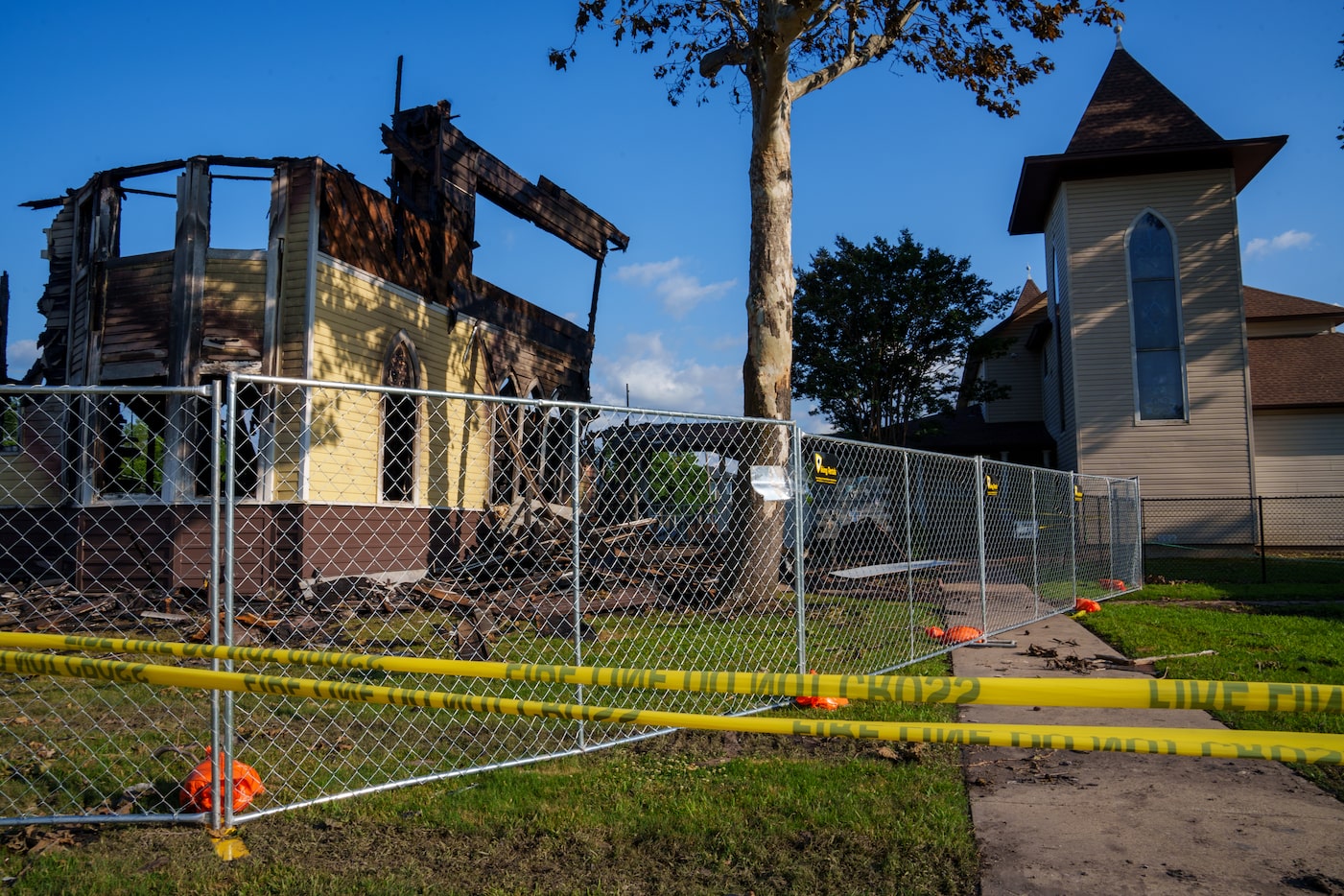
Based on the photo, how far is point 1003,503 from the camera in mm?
9547

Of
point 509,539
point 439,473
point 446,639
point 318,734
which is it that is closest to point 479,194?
point 439,473

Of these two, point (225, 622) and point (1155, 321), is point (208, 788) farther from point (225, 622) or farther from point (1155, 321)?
point (1155, 321)

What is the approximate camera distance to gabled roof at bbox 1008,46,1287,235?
2133 centimetres

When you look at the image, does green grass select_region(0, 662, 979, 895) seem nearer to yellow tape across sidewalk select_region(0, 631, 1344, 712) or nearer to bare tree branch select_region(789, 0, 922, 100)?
A: yellow tape across sidewalk select_region(0, 631, 1344, 712)

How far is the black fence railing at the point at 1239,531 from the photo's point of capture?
20141 millimetres

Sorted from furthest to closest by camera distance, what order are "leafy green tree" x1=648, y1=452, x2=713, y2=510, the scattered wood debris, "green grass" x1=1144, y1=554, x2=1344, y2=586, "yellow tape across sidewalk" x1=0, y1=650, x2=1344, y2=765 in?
"green grass" x1=1144, y1=554, x2=1344, y2=586
"leafy green tree" x1=648, y1=452, x2=713, y2=510
the scattered wood debris
"yellow tape across sidewalk" x1=0, y1=650, x2=1344, y2=765

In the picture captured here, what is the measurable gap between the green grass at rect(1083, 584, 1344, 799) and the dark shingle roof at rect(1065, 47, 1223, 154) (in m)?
13.0

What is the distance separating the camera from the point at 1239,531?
20719mm

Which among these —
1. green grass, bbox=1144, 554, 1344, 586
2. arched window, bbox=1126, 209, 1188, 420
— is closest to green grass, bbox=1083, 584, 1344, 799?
green grass, bbox=1144, 554, 1344, 586

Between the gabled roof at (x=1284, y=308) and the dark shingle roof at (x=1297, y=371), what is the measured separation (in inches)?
26.7

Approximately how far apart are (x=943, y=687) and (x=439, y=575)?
1242 cm

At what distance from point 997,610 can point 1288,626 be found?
3077 mm

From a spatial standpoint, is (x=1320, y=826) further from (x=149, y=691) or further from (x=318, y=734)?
(x=149, y=691)

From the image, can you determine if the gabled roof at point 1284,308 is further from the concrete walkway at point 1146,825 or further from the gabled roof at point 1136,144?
the concrete walkway at point 1146,825
